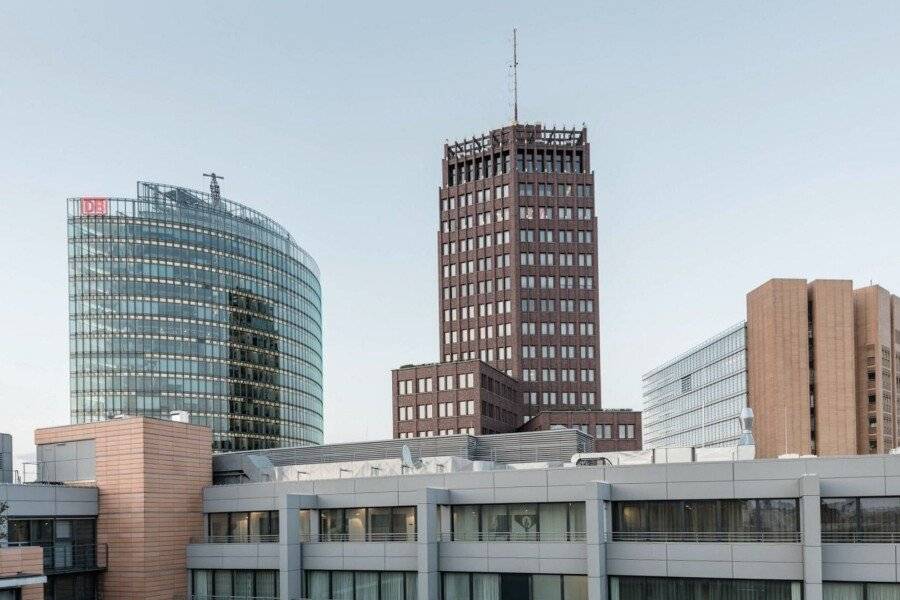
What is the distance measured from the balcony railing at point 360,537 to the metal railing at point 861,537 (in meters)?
21.9

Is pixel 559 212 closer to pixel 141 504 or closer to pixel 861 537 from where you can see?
pixel 141 504

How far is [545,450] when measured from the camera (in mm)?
64625

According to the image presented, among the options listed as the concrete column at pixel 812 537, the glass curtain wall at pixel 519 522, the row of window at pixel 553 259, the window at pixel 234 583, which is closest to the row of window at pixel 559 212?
the row of window at pixel 553 259

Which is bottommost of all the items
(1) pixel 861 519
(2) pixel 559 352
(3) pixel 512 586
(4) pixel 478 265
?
(3) pixel 512 586

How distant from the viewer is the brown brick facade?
178 feet

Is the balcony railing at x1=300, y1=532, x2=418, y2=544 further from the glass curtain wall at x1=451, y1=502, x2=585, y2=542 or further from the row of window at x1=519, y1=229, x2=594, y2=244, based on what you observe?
the row of window at x1=519, y1=229, x2=594, y2=244

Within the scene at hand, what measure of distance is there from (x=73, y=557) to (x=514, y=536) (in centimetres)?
2586

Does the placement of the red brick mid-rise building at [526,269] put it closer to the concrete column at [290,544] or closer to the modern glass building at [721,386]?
the modern glass building at [721,386]

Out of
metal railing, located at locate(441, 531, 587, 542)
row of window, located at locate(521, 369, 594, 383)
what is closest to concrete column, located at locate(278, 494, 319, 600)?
metal railing, located at locate(441, 531, 587, 542)

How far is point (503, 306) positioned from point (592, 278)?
54.0 feet

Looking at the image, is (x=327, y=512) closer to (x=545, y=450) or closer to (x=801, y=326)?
(x=545, y=450)

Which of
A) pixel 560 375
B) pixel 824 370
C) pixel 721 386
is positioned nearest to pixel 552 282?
pixel 560 375

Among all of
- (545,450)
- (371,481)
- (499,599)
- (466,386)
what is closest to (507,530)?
(499,599)

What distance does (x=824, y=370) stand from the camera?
151 metres
